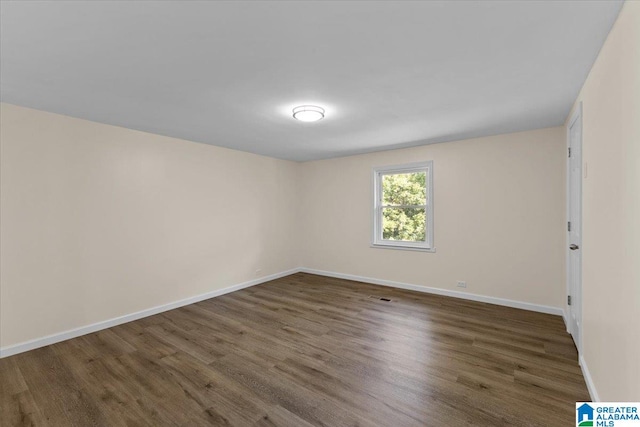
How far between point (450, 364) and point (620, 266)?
1518 millimetres

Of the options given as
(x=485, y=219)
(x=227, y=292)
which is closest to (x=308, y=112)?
(x=485, y=219)

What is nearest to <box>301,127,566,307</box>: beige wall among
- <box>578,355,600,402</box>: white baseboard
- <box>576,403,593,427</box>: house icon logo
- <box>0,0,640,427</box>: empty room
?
<box>0,0,640,427</box>: empty room

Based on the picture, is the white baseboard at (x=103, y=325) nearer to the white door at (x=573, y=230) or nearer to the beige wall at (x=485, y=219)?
the beige wall at (x=485, y=219)

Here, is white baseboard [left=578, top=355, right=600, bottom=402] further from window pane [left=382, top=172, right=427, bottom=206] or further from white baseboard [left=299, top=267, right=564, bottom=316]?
window pane [left=382, top=172, right=427, bottom=206]

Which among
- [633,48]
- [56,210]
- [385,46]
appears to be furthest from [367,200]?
[56,210]

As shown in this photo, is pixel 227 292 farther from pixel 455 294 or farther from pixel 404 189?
pixel 455 294

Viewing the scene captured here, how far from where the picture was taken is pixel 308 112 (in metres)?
2.87

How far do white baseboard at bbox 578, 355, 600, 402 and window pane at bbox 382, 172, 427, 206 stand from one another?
9.18 feet

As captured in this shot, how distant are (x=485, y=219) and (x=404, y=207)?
1.30 m

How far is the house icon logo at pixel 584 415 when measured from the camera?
176cm

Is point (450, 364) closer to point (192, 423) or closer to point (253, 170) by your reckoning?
point (192, 423)

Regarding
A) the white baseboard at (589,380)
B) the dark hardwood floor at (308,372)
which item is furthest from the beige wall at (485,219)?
the white baseboard at (589,380)

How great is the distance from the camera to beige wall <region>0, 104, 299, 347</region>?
2.81 metres

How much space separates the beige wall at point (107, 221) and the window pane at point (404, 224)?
2573 millimetres
